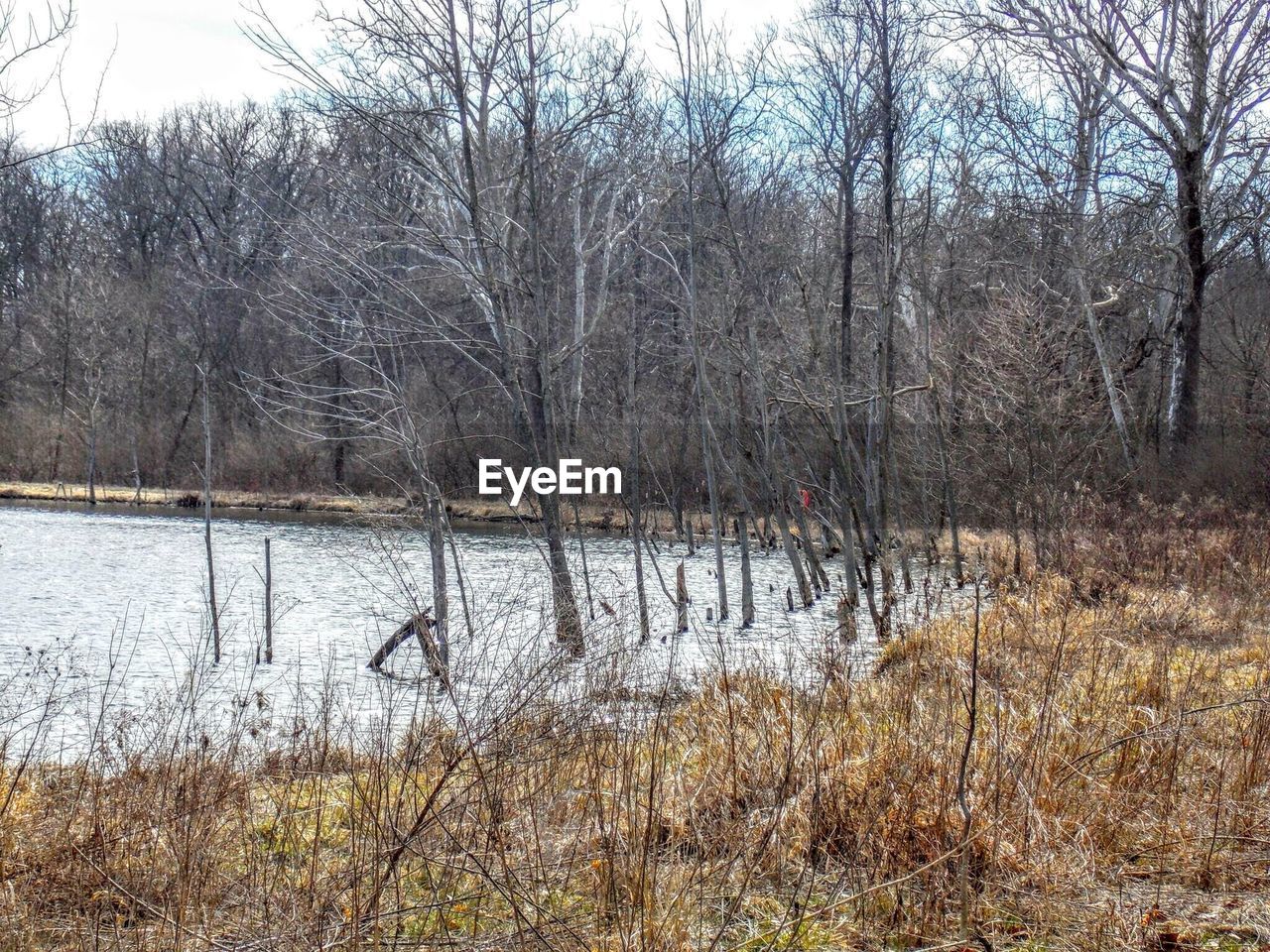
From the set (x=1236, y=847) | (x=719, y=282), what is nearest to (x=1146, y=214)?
(x=719, y=282)

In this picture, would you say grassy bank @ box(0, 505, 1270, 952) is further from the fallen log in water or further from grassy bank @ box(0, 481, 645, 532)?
grassy bank @ box(0, 481, 645, 532)

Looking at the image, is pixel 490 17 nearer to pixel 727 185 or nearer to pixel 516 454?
pixel 727 185

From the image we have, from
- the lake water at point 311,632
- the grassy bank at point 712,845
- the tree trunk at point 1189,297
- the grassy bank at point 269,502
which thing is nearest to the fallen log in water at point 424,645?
the lake water at point 311,632

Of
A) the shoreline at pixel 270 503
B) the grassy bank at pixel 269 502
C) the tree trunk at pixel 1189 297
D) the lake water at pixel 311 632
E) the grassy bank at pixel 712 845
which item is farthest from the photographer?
the grassy bank at pixel 269 502

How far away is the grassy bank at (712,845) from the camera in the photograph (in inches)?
138

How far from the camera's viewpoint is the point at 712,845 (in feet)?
12.8

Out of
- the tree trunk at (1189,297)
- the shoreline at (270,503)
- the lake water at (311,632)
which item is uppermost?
the tree trunk at (1189,297)

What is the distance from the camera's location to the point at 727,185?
13.7 m

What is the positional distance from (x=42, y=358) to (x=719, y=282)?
122 feet

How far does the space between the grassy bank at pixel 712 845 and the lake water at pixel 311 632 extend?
0.37 metres

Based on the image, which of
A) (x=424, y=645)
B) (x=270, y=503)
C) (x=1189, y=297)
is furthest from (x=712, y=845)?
(x=270, y=503)

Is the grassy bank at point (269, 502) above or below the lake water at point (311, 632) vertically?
above

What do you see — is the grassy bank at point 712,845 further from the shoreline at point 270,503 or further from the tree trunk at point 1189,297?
the shoreline at point 270,503

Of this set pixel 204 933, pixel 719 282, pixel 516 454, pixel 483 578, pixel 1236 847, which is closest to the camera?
pixel 204 933
